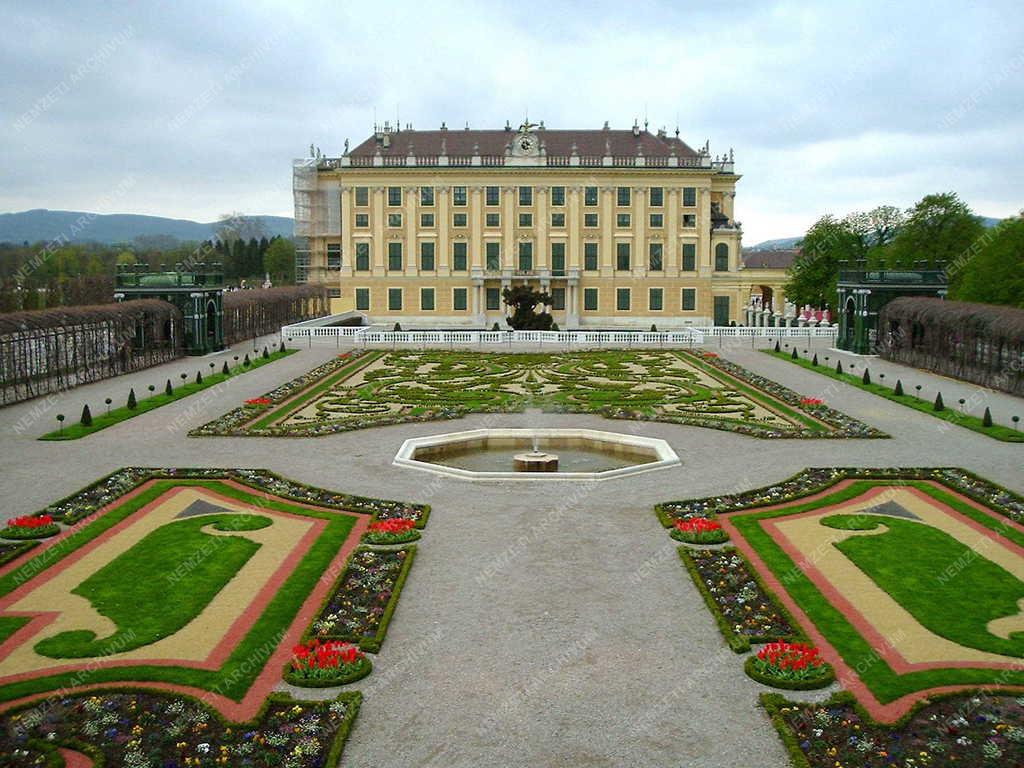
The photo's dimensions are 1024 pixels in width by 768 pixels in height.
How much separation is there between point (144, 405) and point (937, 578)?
2901 cm

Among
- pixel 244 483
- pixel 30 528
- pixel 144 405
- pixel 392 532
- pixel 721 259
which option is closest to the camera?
pixel 30 528

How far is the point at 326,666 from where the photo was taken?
13312 millimetres

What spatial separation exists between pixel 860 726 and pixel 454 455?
60.9 feet

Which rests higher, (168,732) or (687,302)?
(687,302)

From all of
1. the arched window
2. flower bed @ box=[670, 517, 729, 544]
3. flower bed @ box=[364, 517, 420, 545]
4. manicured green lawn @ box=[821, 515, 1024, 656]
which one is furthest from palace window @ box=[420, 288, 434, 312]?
flower bed @ box=[670, 517, 729, 544]

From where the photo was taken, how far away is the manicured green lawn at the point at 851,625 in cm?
1308

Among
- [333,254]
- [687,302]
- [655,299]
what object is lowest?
[687,302]

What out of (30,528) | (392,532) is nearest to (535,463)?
(392,532)

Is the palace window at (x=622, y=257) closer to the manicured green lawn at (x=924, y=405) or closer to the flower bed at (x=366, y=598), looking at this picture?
the manicured green lawn at (x=924, y=405)

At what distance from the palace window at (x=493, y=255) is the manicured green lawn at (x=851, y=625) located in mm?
62104

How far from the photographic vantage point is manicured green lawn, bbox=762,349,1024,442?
30.6m

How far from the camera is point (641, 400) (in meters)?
37.8

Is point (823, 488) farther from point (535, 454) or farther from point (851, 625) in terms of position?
point (851, 625)

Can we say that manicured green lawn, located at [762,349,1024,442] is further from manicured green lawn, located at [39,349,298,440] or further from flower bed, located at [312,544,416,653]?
manicured green lawn, located at [39,349,298,440]
